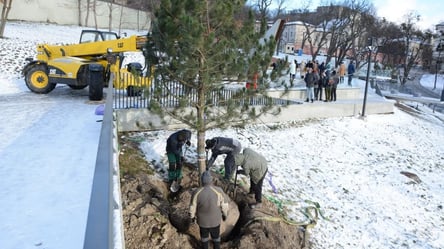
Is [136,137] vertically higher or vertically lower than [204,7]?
lower

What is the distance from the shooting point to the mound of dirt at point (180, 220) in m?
6.25

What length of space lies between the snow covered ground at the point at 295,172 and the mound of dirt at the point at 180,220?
891 mm

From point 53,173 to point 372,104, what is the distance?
48.6 feet

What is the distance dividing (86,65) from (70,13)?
34433 millimetres

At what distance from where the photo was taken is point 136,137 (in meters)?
9.95

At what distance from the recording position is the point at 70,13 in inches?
1666

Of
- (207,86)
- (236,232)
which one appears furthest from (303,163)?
(207,86)

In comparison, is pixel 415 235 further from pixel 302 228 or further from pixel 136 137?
pixel 136 137

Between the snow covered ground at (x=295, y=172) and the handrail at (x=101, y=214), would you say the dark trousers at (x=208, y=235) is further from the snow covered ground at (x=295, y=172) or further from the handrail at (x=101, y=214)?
the handrail at (x=101, y=214)

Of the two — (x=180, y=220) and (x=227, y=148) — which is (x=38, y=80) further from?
(x=180, y=220)

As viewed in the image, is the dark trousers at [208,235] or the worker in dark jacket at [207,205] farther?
the dark trousers at [208,235]

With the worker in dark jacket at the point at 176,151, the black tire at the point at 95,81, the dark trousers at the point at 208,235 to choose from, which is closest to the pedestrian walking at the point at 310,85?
the black tire at the point at 95,81

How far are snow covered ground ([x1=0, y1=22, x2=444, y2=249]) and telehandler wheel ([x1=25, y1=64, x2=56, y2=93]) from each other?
1.15 ft

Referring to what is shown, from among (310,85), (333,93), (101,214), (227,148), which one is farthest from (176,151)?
(333,93)
